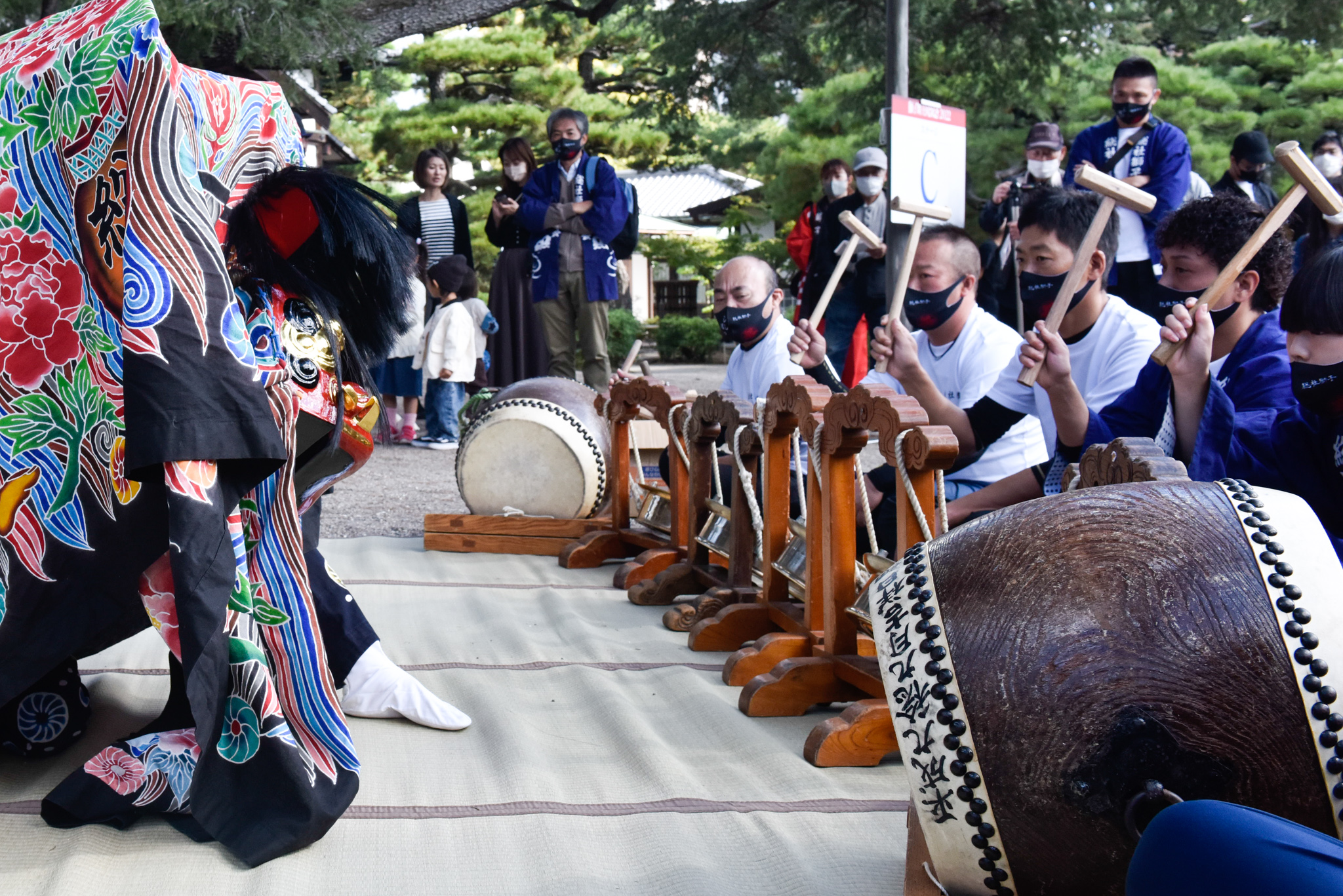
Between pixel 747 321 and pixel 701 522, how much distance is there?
760 millimetres

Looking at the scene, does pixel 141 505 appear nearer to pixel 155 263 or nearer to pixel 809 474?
pixel 155 263

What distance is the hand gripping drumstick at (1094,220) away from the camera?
2291 millimetres

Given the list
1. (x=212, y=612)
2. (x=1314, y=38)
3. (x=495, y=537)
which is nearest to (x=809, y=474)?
(x=212, y=612)

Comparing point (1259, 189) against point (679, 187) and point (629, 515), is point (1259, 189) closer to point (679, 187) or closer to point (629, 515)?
point (629, 515)

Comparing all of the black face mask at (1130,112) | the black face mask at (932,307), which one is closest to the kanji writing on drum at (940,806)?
the black face mask at (932,307)

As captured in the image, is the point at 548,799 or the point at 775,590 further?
the point at 775,590

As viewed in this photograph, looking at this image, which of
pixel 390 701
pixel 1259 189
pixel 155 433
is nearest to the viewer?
pixel 155 433

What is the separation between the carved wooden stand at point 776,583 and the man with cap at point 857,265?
3.24 m

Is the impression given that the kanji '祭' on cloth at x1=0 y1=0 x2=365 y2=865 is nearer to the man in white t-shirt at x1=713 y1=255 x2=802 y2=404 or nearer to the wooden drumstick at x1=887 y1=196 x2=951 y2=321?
the wooden drumstick at x1=887 y1=196 x2=951 y2=321

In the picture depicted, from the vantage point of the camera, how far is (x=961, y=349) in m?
3.03

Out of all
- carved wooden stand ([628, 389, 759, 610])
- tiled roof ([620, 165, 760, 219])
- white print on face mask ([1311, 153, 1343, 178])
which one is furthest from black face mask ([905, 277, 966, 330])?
tiled roof ([620, 165, 760, 219])

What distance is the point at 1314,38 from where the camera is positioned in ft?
24.5

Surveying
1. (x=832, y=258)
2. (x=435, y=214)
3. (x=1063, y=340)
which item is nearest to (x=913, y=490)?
(x=1063, y=340)

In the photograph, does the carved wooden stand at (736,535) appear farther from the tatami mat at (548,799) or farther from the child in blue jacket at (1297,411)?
the child in blue jacket at (1297,411)
